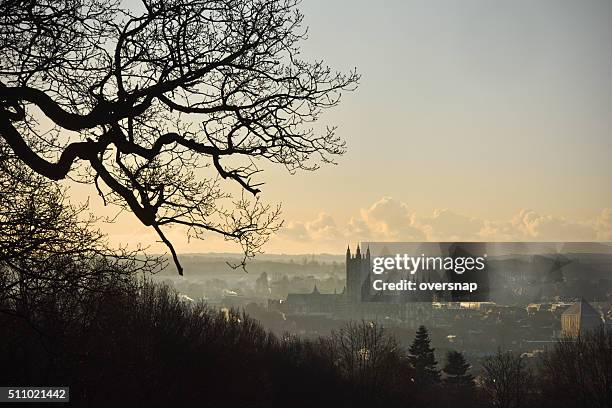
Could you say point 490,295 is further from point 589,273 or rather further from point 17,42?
point 17,42

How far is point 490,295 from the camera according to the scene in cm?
18075

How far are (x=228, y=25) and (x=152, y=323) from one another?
3307 cm

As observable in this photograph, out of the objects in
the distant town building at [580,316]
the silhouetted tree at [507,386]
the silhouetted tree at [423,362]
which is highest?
the distant town building at [580,316]

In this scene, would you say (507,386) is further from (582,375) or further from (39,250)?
(39,250)

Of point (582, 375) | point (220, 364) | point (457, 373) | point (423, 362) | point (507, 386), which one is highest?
point (423, 362)

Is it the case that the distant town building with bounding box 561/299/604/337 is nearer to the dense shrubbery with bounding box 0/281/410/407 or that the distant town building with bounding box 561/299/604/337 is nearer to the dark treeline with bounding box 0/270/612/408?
the dark treeline with bounding box 0/270/612/408

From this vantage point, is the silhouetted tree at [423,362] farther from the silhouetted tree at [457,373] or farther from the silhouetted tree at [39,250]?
the silhouetted tree at [39,250]

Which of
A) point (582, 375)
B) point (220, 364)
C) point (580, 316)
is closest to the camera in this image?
point (220, 364)

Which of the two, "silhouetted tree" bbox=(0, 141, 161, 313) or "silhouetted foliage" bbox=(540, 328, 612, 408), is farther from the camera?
"silhouetted foliage" bbox=(540, 328, 612, 408)

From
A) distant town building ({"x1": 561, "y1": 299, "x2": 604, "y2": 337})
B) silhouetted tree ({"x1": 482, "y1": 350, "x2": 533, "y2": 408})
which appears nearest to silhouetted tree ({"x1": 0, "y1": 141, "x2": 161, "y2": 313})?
silhouetted tree ({"x1": 482, "y1": 350, "x2": 533, "y2": 408})

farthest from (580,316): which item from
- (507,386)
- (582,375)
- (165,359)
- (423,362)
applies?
(165,359)

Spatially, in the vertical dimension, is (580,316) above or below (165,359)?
above

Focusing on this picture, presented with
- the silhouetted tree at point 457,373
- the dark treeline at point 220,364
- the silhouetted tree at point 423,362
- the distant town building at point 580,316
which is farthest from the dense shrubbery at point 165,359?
the distant town building at point 580,316

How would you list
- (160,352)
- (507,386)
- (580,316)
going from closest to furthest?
(160,352)
(507,386)
(580,316)
